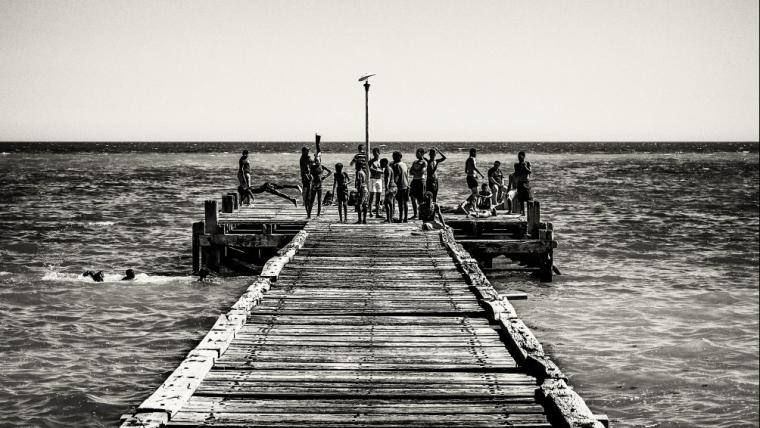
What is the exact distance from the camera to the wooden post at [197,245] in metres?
19.0

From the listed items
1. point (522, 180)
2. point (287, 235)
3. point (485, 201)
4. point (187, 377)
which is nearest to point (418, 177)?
point (287, 235)

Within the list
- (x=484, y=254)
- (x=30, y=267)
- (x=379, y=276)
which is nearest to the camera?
(x=379, y=276)

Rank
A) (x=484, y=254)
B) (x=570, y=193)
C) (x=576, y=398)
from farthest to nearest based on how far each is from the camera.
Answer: (x=570, y=193), (x=484, y=254), (x=576, y=398)

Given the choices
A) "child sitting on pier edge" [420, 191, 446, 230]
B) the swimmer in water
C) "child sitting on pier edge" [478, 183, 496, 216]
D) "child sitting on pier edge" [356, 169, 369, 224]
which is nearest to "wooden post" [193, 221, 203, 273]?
the swimmer in water

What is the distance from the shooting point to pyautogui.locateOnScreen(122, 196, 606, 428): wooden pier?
6.24 m

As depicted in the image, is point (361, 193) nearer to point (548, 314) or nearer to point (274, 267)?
point (548, 314)

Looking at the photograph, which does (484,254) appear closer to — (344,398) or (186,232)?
(344,398)

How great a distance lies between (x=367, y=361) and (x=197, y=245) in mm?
12525

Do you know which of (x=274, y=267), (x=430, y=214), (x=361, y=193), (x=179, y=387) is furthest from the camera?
(x=430, y=214)

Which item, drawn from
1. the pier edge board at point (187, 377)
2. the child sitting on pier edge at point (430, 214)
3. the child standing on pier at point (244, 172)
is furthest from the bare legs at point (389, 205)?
the pier edge board at point (187, 377)

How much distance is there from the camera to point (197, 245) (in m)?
19.4

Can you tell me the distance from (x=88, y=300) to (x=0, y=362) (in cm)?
468

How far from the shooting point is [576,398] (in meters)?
6.28

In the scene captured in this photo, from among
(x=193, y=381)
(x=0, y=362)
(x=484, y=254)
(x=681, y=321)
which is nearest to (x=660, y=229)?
(x=484, y=254)
